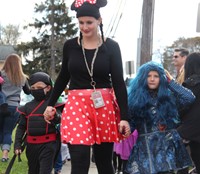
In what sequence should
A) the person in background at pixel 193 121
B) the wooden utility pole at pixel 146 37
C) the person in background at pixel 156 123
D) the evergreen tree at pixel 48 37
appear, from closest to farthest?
the person in background at pixel 156 123 → the person in background at pixel 193 121 → the wooden utility pole at pixel 146 37 → the evergreen tree at pixel 48 37

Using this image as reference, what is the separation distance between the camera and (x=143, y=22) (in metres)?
11.2

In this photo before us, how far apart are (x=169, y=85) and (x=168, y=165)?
0.80 m

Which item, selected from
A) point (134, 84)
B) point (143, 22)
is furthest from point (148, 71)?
point (143, 22)

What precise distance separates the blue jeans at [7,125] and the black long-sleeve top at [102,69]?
142 inches

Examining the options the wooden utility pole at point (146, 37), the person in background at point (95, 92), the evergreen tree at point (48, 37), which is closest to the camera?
the person in background at point (95, 92)

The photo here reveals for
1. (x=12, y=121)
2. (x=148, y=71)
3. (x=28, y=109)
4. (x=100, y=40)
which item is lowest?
(x=12, y=121)

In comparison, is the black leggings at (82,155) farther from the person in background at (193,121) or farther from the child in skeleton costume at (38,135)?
the person in background at (193,121)

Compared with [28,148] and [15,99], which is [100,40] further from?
[15,99]

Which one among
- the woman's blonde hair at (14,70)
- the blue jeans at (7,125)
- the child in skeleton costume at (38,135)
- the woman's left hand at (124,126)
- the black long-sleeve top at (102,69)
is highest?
the black long-sleeve top at (102,69)

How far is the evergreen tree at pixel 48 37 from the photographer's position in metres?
47.0

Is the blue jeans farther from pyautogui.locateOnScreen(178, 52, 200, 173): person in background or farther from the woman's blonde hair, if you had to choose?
pyautogui.locateOnScreen(178, 52, 200, 173): person in background

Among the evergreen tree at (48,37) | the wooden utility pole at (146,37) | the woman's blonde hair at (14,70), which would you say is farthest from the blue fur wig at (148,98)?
the evergreen tree at (48,37)

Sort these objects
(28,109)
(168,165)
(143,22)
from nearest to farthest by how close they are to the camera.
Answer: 1. (168,165)
2. (28,109)
3. (143,22)

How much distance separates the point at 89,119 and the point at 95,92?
231 mm
